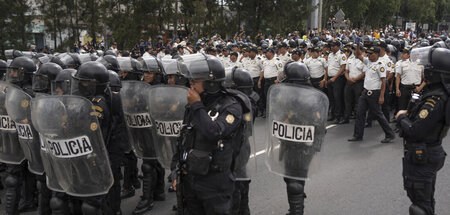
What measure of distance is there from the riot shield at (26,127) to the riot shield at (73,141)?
67cm

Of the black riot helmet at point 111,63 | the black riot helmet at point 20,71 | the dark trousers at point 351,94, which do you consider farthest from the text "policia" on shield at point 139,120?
the dark trousers at point 351,94

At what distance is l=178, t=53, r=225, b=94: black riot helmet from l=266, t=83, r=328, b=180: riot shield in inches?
41.7

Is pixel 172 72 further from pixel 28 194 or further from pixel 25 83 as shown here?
pixel 28 194

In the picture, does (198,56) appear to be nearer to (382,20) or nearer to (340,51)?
(340,51)

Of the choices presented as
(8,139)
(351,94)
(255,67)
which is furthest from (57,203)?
(255,67)

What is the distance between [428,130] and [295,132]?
1.16 m

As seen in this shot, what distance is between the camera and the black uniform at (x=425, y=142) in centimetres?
358

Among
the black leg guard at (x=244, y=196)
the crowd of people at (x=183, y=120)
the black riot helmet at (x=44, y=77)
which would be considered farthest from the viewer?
the black riot helmet at (x=44, y=77)

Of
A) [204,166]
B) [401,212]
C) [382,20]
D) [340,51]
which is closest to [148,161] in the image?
[204,166]

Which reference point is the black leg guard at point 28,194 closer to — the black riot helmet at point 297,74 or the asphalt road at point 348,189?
the asphalt road at point 348,189

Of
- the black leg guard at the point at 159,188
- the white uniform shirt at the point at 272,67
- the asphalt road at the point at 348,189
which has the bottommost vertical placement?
the asphalt road at the point at 348,189

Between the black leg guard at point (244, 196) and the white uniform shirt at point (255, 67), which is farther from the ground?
the white uniform shirt at point (255, 67)

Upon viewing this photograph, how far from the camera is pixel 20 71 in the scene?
4.85 meters

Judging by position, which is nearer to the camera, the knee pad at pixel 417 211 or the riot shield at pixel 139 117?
the knee pad at pixel 417 211
